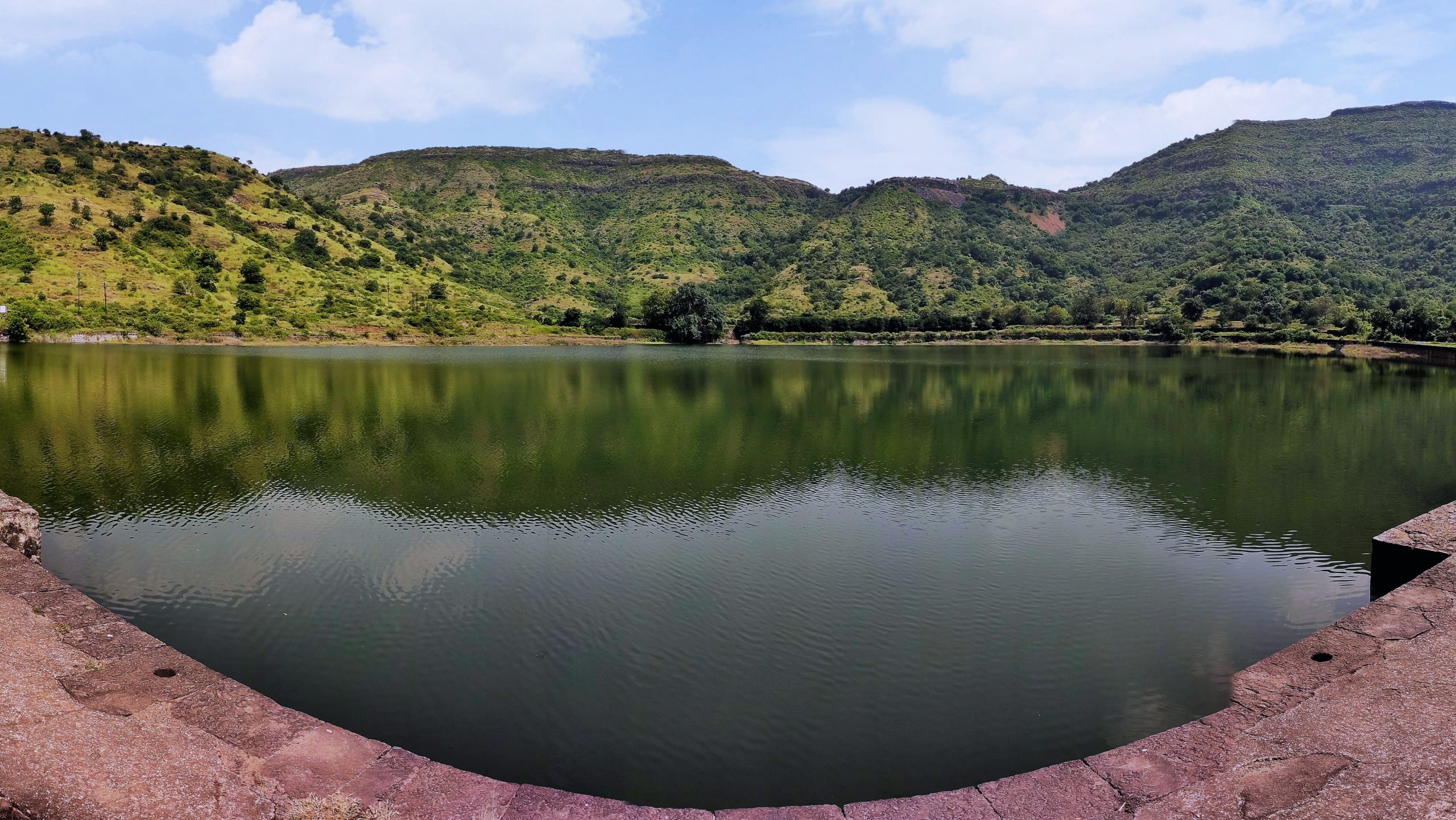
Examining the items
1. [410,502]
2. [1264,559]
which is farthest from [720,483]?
[1264,559]

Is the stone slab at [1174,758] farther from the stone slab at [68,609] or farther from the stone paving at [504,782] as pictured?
the stone slab at [68,609]

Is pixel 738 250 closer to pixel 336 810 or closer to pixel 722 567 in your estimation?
pixel 722 567

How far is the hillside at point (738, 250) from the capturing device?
89500mm

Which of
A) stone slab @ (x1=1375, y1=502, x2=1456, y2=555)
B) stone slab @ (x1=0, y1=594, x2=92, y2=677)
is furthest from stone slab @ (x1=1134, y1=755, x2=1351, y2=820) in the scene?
stone slab @ (x1=0, y1=594, x2=92, y2=677)

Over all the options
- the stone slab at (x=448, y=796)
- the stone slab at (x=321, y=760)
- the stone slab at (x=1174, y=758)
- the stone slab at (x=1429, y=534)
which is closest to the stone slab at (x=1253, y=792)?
the stone slab at (x=1174, y=758)

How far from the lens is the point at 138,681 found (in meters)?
7.88

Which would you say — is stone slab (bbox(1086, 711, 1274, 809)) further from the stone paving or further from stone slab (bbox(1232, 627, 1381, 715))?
stone slab (bbox(1232, 627, 1381, 715))

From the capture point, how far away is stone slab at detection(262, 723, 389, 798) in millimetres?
6316

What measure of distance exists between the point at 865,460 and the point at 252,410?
2554 centimetres

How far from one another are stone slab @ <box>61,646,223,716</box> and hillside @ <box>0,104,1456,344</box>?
289ft

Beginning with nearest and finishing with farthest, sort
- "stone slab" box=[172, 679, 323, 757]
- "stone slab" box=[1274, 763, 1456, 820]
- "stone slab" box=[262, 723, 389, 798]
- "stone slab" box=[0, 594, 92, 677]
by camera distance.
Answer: "stone slab" box=[1274, 763, 1456, 820] < "stone slab" box=[262, 723, 389, 798] < "stone slab" box=[172, 679, 323, 757] < "stone slab" box=[0, 594, 92, 677]

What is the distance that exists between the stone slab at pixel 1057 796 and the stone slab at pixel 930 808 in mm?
120

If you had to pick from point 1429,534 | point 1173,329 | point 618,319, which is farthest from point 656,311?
point 1429,534

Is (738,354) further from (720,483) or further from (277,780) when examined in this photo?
(277,780)
